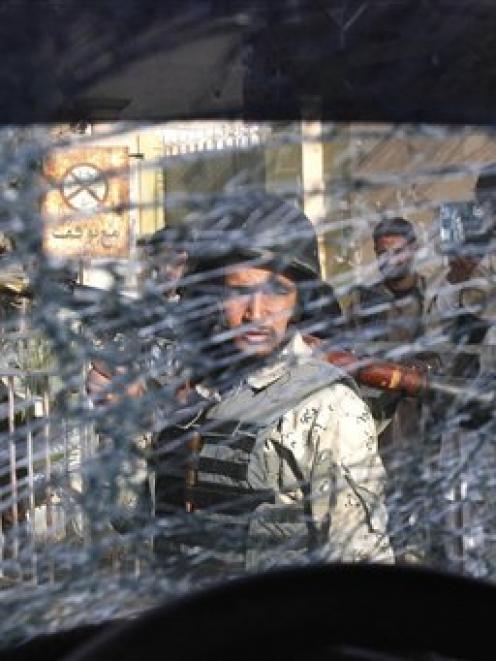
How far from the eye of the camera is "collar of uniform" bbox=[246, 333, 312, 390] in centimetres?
217

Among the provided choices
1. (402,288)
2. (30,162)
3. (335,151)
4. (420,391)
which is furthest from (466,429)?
(30,162)

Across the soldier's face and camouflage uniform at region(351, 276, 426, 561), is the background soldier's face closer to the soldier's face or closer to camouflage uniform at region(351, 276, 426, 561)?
camouflage uniform at region(351, 276, 426, 561)

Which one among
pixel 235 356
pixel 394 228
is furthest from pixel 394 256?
pixel 235 356

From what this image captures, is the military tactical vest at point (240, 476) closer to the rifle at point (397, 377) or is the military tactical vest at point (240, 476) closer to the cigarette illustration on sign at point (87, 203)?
the rifle at point (397, 377)

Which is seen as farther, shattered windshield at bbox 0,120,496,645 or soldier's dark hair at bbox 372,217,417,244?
soldier's dark hair at bbox 372,217,417,244

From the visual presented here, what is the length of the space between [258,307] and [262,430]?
0.22 meters

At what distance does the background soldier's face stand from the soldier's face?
15 centimetres

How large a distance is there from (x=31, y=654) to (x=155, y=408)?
15.9 inches

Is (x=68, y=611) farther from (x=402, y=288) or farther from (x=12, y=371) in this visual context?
(x=402, y=288)

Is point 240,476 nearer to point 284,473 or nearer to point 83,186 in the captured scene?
point 284,473

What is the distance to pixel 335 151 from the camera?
2152 millimetres

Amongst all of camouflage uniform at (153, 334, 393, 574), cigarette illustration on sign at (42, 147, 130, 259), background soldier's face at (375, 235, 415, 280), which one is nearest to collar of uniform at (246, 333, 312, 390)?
camouflage uniform at (153, 334, 393, 574)

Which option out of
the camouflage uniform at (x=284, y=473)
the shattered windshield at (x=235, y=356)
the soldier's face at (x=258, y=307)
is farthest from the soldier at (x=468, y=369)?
the soldier's face at (x=258, y=307)

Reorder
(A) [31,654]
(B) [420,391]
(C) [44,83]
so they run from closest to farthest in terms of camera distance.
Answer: (C) [44,83], (A) [31,654], (B) [420,391]
